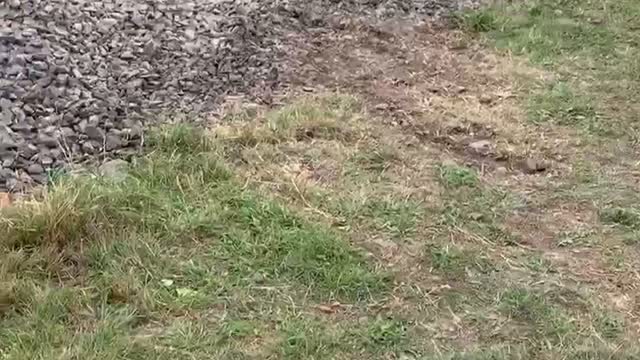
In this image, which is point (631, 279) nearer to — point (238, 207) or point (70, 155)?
point (238, 207)

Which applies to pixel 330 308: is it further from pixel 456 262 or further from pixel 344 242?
pixel 456 262

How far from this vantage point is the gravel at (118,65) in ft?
15.5

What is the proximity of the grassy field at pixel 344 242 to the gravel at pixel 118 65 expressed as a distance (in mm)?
289

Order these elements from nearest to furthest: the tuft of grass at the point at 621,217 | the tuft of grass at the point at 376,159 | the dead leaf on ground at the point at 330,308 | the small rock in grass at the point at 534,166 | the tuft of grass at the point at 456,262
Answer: the dead leaf on ground at the point at 330,308 < the tuft of grass at the point at 456,262 < the tuft of grass at the point at 621,217 < the tuft of grass at the point at 376,159 < the small rock in grass at the point at 534,166

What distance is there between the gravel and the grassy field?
0.95 ft

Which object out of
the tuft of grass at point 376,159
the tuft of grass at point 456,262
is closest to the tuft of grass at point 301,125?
the tuft of grass at point 376,159

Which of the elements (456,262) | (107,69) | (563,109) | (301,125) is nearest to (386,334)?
(456,262)

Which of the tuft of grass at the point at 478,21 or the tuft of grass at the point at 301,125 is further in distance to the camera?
the tuft of grass at the point at 478,21

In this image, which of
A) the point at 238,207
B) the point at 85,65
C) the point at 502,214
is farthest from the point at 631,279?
the point at 85,65

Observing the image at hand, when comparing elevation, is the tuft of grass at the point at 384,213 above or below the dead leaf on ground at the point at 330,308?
above

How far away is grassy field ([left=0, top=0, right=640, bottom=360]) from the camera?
11.8 feet

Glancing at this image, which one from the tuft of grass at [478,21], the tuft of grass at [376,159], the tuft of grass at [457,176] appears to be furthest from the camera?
the tuft of grass at [478,21]

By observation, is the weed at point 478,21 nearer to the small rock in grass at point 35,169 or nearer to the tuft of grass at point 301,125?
the tuft of grass at point 301,125

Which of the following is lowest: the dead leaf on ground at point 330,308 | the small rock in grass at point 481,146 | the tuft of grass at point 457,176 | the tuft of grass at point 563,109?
the small rock in grass at point 481,146
